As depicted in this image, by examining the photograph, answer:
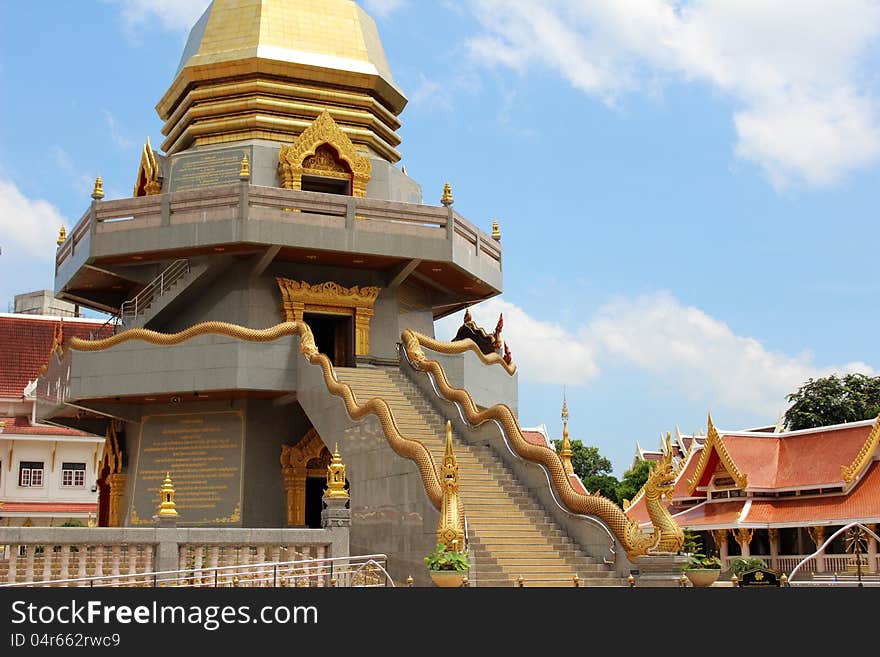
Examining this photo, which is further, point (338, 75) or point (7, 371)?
point (7, 371)

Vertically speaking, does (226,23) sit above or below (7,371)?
above

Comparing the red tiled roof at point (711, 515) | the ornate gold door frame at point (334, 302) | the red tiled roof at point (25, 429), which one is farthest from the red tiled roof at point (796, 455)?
the red tiled roof at point (25, 429)

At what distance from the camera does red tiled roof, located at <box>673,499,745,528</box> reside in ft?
122

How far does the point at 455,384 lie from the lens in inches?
1095

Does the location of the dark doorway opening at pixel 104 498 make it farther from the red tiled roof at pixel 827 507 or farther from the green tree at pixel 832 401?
the green tree at pixel 832 401

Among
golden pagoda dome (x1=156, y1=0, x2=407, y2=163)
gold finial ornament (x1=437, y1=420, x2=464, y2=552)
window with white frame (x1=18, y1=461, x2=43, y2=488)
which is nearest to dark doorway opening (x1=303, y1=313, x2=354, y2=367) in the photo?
golden pagoda dome (x1=156, y1=0, x2=407, y2=163)

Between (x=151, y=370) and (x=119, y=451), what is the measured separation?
4.68m

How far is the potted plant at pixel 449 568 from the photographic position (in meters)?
16.5

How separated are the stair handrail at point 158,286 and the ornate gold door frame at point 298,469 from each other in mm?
5139

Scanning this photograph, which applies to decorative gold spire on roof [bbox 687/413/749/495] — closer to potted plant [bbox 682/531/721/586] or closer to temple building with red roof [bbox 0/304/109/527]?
potted plant [bbox 682/531/721/586]

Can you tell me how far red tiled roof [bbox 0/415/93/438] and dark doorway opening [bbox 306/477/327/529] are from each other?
2663cm

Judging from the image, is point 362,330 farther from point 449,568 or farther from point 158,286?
point 449,568
